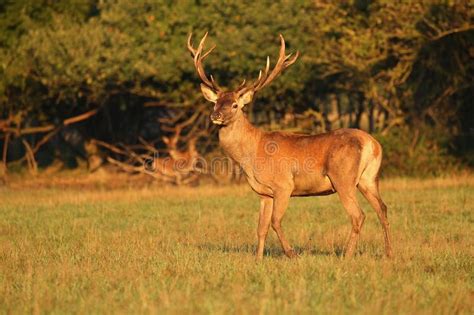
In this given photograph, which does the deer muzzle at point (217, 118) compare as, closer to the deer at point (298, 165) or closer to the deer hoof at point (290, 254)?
the deer at point (298, 165)

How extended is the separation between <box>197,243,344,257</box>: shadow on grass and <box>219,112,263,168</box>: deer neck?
1.16 meters

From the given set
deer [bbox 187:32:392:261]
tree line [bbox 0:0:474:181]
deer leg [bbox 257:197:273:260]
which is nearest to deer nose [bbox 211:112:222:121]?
deer [bbox 187:32:392:261]

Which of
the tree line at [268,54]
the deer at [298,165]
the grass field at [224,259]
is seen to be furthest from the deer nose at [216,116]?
the tree line at [268,54]

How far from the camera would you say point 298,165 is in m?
10.2

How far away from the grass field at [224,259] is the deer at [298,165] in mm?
506

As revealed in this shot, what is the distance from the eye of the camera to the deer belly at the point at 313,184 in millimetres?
10070

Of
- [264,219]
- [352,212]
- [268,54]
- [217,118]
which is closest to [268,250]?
[264,219]

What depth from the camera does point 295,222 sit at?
14000 mm

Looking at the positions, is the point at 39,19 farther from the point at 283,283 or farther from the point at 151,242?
the point at 283,283

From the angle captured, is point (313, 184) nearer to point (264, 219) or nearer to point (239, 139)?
point (264, 219)

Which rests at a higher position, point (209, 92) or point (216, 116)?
point (209, 92)

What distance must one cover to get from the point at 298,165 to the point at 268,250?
1.51m

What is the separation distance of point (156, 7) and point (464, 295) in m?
16.5

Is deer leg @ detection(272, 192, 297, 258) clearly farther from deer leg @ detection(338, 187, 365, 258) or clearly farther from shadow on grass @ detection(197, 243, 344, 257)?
deer leg @ detection(338, 187, 365, 258)
